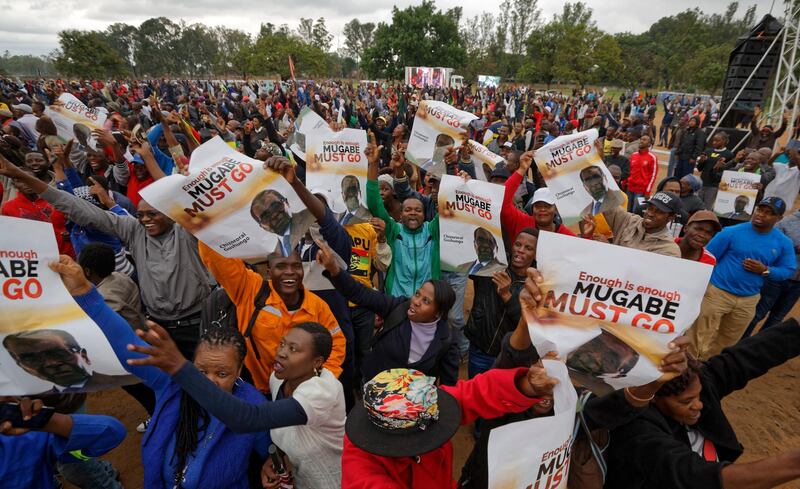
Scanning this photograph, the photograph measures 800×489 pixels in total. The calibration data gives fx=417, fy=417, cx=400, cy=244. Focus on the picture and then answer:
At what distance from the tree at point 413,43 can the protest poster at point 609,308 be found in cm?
5786

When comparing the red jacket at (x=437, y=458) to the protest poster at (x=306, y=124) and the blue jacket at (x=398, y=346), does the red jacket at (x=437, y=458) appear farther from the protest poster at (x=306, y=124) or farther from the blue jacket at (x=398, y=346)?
the protest poster at (x=306, y=124)

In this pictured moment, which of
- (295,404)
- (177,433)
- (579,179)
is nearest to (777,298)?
(579,179)

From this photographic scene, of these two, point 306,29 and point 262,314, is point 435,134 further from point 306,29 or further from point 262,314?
point 306,29

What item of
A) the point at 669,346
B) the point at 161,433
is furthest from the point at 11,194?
the point at 669,346

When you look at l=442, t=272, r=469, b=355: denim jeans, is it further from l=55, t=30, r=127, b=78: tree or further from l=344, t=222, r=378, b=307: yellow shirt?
l=55, t=30, r=127, b=78: tree

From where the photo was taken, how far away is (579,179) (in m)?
4.09

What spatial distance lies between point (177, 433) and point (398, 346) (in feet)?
4.55

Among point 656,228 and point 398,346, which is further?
point 656,228

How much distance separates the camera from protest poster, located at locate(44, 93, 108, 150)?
5.79 metres

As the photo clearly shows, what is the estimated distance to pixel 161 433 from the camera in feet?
6.41

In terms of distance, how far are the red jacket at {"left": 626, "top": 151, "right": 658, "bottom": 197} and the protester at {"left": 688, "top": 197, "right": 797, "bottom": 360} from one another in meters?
3.67

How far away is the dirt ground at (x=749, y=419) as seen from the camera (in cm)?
370

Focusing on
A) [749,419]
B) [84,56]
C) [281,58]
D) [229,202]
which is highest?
[281,58]

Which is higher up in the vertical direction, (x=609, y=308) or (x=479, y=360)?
(x=609, y=308)
